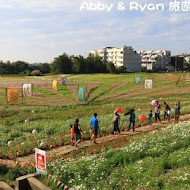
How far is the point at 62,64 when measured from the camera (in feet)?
398

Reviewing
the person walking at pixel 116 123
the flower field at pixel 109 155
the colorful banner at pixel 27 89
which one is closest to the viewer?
the flower field at pixel 109 155

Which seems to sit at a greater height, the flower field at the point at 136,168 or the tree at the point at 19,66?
the tree at the point at 19,66

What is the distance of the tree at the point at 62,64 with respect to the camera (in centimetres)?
12069

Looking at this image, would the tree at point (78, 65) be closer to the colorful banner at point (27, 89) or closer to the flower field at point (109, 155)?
the colorful banner at point (27, 89)

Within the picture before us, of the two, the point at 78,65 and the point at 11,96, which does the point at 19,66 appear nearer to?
the point at 78,65

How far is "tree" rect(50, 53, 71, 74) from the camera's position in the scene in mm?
120688

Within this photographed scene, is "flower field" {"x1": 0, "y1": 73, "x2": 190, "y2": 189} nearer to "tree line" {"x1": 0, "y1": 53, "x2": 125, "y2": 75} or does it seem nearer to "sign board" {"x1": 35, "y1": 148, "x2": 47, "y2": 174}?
"sign board" {"x1": 35, "y1": 148, "x2": 47, "y2": 174}

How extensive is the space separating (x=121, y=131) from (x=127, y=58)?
159 m

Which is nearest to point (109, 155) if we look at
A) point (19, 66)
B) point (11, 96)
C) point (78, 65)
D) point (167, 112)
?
point (167, 112)

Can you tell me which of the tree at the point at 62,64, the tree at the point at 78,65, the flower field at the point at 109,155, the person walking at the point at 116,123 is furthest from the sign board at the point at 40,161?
the tree at the point at 78,65

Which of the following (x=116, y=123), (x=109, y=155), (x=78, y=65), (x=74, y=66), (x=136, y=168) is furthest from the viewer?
(x=74, y=66)

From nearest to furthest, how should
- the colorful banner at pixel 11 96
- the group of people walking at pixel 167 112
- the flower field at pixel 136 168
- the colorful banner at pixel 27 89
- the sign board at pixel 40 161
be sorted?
A: the flower field at pixel 136 168, the sign board at pixel 40 161, the group of people walking at pixel 167 112, the colorful banner at pixel 11 96, the colorful banner at pixel 27 89

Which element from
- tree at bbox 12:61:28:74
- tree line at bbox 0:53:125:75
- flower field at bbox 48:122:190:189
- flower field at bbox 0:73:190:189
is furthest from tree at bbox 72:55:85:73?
flower field at bbox 48:122:190:189

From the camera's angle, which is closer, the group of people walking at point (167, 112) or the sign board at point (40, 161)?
the sign board at point (40, 161)
